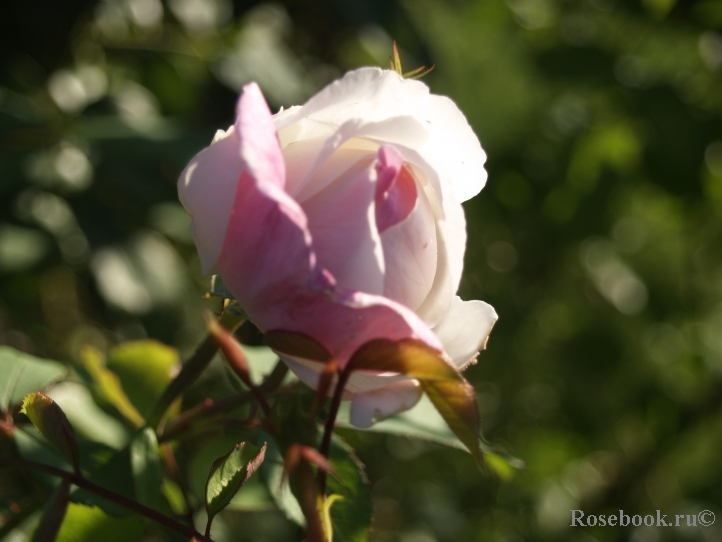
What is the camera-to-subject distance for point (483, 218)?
4.67ft

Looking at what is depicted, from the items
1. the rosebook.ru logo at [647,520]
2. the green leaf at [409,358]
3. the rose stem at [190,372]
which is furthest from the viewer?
the rosebook.ru logo at [647,520]

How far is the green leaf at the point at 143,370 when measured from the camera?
1.86ft

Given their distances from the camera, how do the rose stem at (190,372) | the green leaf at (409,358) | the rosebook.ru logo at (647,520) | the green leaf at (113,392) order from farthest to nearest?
the rosebook.ru logo at (647,520) → the green leaf at (113,392) → the rose stem at (190,372) → the green leaf at (409,358)

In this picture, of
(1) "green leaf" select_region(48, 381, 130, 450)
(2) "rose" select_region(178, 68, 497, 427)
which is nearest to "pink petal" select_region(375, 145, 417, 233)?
(2) "rose" select_region(178, 68, 497, 427)

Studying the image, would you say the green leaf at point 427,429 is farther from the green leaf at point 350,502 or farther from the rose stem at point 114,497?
the rose stem at point 114,497

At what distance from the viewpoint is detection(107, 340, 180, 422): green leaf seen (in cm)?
57

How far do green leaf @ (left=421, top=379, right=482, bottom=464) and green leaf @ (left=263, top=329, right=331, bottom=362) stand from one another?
48mm

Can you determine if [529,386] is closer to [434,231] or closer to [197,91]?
[197,91]

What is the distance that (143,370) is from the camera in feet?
1.89

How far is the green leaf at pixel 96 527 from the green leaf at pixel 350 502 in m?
0.11

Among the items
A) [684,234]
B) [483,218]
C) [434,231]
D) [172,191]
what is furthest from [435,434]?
[684,234]

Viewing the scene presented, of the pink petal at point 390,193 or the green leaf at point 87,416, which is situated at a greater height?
the pink petal at point 390,193

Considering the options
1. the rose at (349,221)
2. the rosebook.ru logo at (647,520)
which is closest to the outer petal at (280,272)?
the rose at (349,221)

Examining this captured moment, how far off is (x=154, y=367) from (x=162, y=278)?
0.49 m
